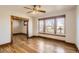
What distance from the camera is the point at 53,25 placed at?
6.14 m

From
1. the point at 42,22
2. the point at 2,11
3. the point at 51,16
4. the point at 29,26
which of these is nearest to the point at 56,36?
the point at 51,16

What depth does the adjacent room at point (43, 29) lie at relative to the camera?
3707 millimetres

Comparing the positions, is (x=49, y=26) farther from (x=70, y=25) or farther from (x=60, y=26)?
(x=70, y=25)

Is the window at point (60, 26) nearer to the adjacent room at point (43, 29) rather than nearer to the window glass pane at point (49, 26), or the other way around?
the adjacent room at point (43, 29)

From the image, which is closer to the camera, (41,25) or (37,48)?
(37,48)

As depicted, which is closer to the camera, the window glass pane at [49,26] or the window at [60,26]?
the window at [60,26]

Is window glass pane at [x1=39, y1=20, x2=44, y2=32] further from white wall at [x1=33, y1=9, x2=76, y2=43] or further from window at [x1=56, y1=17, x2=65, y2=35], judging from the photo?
white wall at [x1=33, y1=9, x2=76, y2=43]

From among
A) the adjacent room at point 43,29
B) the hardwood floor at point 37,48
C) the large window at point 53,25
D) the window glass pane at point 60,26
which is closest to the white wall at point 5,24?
the adjacent room at point 43,29

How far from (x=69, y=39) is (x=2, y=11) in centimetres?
414

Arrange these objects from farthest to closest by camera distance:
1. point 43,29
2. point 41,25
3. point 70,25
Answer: point 41,25, point 43,29, point 70,25

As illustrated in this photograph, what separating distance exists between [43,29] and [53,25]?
1209 mm

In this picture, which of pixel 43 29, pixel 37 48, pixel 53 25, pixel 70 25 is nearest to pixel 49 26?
pixel 53 25

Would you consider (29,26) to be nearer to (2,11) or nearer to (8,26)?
(8,26)
